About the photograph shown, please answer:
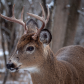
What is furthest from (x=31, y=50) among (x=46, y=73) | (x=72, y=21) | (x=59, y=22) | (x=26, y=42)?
(x=72, y=21)

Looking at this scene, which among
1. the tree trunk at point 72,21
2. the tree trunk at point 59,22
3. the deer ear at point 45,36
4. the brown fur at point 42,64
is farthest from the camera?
the tree trunk at point 72,21

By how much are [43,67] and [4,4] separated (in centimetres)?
343

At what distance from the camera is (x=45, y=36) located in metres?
2.08

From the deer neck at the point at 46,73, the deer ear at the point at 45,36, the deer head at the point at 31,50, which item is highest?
the deer ear at the point at 45,36

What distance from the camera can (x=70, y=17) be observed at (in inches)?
187

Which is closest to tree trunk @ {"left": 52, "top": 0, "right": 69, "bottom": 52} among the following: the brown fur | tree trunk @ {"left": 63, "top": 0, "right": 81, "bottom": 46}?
tree trunk @ {"left": 63, "top": 0, "right": 81, "bottom": 46}

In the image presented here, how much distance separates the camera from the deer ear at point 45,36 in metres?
2.01

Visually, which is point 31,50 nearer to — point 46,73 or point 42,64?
point 42,64

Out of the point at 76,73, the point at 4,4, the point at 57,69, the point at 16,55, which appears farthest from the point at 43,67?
the point at 4,4

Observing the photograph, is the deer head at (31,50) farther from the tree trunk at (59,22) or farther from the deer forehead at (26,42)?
the tree trunk at (59,22)

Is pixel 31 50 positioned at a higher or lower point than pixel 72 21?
higher

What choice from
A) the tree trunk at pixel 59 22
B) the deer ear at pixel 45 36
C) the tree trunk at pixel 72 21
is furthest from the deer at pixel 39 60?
the tree trunk at pixel 72 21

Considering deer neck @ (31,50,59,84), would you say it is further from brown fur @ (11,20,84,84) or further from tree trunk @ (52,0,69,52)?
tree trunk @ (52,0,69,52)

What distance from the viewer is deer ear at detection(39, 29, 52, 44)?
6.61 feet
